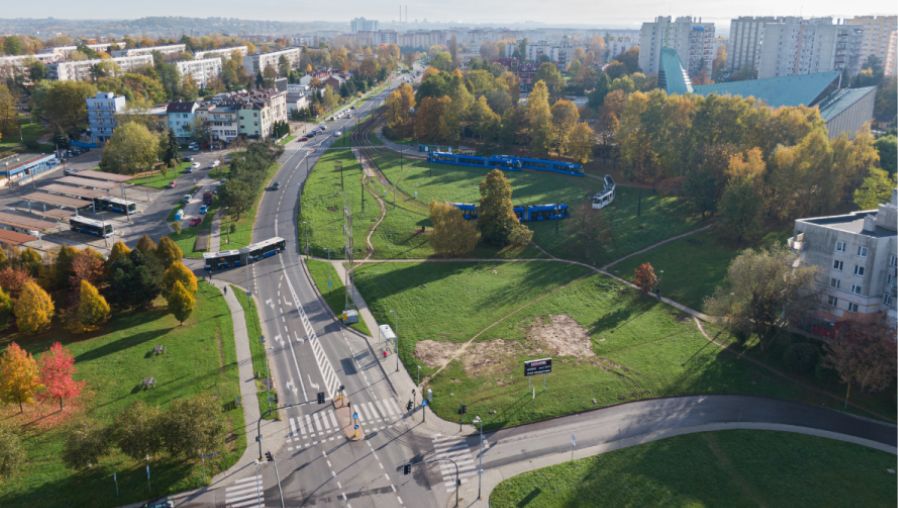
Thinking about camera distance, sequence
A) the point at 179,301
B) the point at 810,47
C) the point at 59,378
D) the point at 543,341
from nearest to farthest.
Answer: the point at 59,378 → the point at 543,341 → the point at 179,301 → the point at 810,47

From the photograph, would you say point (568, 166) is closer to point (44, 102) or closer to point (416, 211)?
point (416, 211)

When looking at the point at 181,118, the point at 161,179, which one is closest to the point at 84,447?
the point at 161,179

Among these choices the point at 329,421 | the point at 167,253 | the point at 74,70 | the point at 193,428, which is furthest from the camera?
the point at 74,70

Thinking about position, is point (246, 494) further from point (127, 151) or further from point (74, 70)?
point (74, 70)

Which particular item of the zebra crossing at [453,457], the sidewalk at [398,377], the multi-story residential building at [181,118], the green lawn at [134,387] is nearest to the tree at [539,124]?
the sidewalk at [398,377]

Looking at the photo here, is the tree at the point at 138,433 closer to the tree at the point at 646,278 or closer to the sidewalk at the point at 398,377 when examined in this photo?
the sidewalk at the point at 398,377

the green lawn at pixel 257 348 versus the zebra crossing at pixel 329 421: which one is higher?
the green lawn at pixel 257 348
